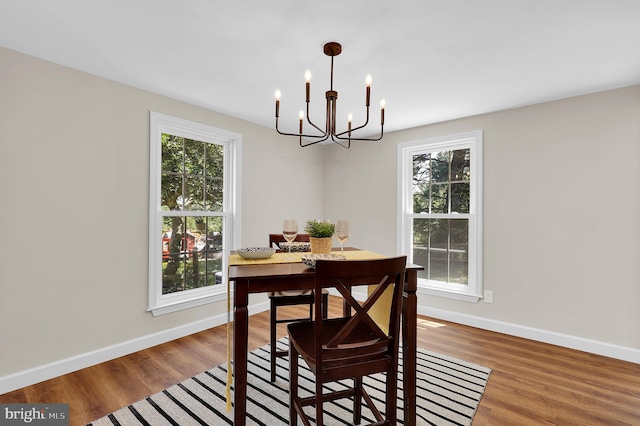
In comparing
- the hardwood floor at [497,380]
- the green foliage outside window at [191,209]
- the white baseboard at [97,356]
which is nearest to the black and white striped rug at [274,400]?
the hardwood floor at [497,380]

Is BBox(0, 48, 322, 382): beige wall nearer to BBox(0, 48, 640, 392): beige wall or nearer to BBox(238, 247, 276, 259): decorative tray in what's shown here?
BBox(0, 48, 640, 392): beige wall

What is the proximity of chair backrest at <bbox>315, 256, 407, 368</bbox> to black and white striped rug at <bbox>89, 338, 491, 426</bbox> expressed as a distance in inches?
28.2

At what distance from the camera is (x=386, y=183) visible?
14.1 ft

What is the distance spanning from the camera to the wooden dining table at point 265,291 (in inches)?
61.9

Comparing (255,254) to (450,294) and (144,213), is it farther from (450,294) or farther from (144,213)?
(450,294)

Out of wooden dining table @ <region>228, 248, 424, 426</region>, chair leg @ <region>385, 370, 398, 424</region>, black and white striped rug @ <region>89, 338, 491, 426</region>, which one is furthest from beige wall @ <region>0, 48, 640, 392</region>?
chair leg @ <region>385, 370, 398, 424</region>

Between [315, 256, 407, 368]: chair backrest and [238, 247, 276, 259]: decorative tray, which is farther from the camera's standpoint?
[238, 247, 276, 259]: decorative tray

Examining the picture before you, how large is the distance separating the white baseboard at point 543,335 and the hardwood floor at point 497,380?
0.07 m

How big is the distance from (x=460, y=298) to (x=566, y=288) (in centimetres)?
99

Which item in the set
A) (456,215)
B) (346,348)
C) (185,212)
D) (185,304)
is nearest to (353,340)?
(346,348)

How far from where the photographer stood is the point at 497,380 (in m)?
2.38

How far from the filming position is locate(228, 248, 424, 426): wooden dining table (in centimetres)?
157

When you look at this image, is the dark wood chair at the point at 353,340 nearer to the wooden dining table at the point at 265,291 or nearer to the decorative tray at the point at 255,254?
the wooden dining table at the point at 265,291

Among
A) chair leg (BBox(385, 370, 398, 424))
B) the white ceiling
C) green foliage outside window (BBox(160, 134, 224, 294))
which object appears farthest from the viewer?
green foliage outside window (BBox(160, 134, 224, 294))
